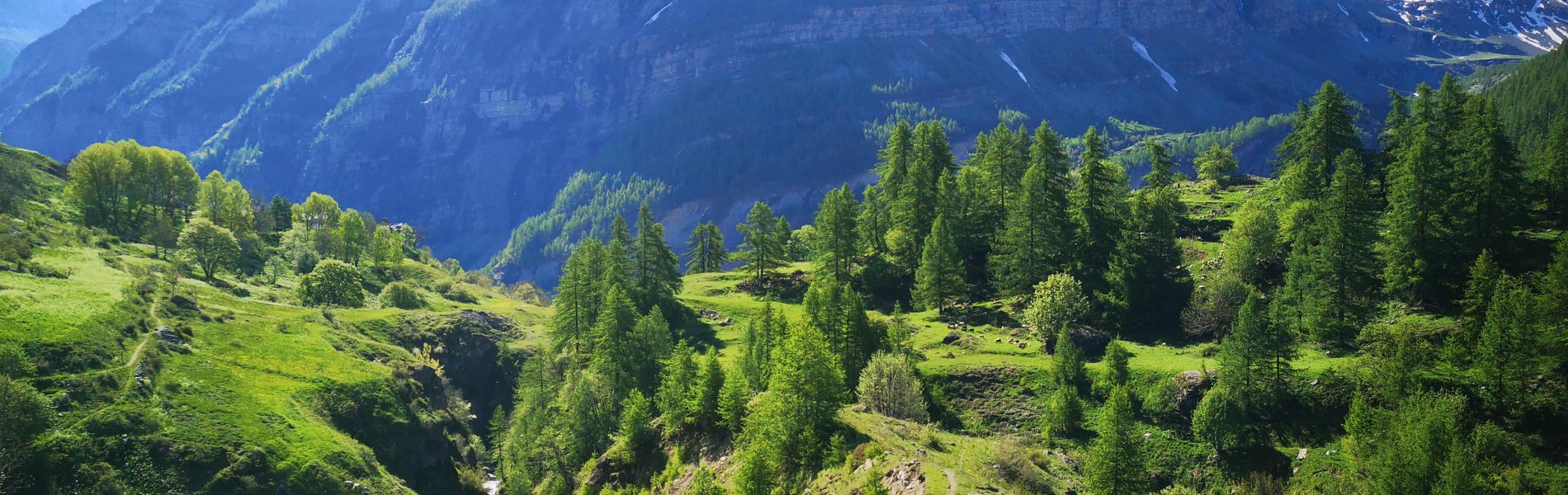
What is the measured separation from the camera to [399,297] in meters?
120

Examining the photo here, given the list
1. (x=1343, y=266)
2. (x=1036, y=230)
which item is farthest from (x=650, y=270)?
(x=1343, y=266)

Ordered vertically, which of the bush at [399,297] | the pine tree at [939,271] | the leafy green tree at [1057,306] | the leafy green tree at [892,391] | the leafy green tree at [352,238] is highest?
the leafy green tree at [352,238]

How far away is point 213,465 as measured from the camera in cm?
6844

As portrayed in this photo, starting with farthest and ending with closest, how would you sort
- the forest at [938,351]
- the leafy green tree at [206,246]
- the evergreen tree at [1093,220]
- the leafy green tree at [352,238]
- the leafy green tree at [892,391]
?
→ the leafy green tree at [352,238] < the leafy green tree at [206,246] < the evergreen tree at [1093,220] < the leafy green tree at [892,391] < the forest at [938,351]

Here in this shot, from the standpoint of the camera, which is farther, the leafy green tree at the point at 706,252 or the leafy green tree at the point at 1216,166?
the leafy green tree at the point at 706,252

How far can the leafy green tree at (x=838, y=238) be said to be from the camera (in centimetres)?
10081

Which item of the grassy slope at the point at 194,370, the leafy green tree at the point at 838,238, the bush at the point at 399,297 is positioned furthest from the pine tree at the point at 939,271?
the bush at the point at 399,297

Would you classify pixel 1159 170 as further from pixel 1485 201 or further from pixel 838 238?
pixel 1485 201

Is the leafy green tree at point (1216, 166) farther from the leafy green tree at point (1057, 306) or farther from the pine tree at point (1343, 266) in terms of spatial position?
the leafy green tree at point (1057, 306)

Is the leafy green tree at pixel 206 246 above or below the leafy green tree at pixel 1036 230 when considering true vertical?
above

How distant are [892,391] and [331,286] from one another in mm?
79375

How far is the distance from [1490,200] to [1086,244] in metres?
30.1

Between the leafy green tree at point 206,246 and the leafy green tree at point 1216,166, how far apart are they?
397ft

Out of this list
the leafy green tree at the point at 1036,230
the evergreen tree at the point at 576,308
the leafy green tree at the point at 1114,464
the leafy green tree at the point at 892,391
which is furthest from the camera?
the evergreen tree at the point at 576,308
